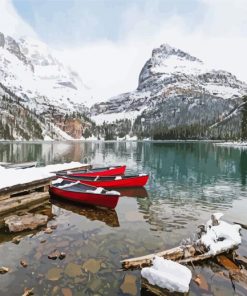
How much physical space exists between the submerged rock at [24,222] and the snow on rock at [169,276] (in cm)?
1109

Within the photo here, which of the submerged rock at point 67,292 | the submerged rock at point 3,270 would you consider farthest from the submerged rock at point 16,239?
the submerged rock at point 67,292

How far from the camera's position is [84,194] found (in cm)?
2750

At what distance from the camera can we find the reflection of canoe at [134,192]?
3484cm

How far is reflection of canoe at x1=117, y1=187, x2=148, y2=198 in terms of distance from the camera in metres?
34.8

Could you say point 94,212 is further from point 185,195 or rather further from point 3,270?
point 185,195

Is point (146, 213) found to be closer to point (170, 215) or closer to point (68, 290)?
point (170, 215)

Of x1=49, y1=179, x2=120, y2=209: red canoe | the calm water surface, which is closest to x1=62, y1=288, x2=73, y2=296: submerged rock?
the calm water surface

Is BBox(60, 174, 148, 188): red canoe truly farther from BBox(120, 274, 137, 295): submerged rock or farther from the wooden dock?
BBox(120, 274, 137, 295): submerged rock

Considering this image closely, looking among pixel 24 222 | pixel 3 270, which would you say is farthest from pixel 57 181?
pixel 3 270

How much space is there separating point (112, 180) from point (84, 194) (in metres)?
9.37

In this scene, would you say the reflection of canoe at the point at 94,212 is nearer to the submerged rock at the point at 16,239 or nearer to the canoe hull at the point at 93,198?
the canoe hull at the point at 93,198

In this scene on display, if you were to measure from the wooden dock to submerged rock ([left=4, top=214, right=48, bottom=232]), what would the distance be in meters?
2.23

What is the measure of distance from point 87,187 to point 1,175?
8.42 m

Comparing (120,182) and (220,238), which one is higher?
(120,182)
